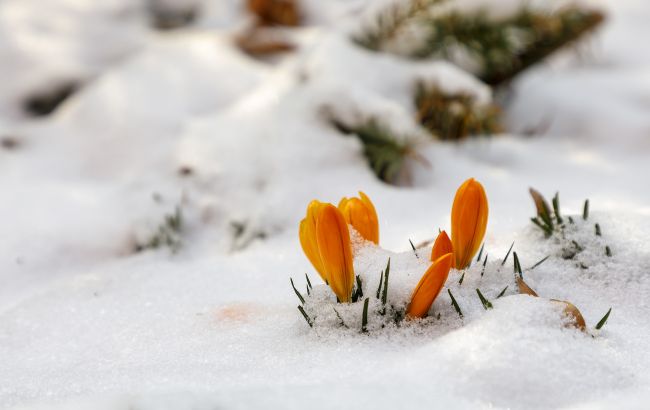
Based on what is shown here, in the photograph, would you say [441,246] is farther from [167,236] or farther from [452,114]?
[452,114]

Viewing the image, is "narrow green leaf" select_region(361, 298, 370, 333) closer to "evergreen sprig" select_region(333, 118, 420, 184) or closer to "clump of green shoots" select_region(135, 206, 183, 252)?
"clump of green shoots" select_region(135, 206, 183, 252)

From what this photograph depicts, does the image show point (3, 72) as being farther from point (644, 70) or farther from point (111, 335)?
point (644, 70)

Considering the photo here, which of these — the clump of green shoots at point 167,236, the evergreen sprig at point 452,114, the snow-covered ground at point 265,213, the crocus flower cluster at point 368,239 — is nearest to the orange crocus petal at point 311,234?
the crocus flower cluster at point 368,239

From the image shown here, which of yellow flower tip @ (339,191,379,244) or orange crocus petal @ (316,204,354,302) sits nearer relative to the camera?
orange crocus petal @ (316,204,354,302)

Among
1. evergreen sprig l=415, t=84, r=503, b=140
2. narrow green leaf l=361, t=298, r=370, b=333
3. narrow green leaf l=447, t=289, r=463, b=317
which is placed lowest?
narrow green leaf l=361, t=298, r=370, b=333

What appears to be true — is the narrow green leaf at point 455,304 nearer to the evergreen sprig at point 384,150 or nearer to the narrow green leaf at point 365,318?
the narrow green leaf at point 365,318

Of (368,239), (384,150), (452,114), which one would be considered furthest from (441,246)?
(452,114)

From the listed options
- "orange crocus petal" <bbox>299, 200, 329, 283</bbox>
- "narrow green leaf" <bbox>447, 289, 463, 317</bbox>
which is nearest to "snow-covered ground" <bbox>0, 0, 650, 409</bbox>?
"narrow green leaf" <bbox>447, 289, 463, 317</bbox>
